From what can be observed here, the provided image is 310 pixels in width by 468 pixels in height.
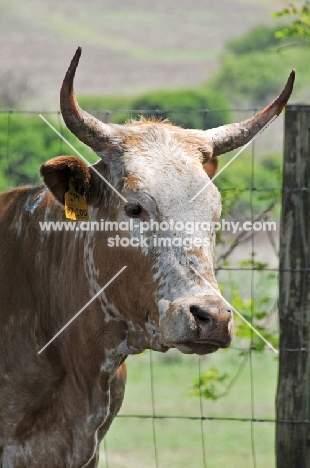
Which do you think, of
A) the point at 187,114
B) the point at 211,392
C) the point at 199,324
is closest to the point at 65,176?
the point at 199,324

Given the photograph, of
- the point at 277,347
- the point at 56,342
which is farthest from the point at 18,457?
the point at 277,347

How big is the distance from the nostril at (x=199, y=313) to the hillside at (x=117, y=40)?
44154 millimetres

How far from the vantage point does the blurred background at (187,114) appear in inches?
305

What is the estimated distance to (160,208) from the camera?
489cm

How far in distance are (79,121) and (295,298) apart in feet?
6.77

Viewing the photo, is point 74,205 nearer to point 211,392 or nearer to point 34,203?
point 34,203

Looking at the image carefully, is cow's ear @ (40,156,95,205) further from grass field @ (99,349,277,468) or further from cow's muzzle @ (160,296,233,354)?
grass field @ (99,349,277,468)

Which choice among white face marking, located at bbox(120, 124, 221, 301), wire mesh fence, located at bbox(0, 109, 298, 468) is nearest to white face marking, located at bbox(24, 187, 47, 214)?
white face marking, located at bbox(120, 124, 221, 301)

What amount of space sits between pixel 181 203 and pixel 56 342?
1.10 meters

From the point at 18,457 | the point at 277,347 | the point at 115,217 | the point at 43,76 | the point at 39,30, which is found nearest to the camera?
the point at 115,217

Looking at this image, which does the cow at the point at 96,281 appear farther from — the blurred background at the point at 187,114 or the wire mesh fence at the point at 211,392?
the blurred background at the point at 187,114

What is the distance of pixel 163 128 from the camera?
5273 mm

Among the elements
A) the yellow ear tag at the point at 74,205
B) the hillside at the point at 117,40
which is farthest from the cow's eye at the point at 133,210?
the hillside at the point at 117,40

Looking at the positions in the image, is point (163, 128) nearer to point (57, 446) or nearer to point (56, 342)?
point (56, 342)
